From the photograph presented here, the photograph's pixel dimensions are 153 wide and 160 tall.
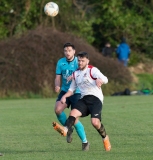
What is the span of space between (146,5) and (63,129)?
24.1 m

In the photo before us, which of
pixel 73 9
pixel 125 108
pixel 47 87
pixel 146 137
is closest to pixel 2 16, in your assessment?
pixel 73 9

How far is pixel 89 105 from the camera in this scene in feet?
32.4

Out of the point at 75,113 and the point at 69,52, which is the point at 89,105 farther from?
the point at 69,52

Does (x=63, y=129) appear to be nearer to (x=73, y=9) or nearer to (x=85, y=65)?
(x=85, y=65)

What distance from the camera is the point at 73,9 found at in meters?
31.2

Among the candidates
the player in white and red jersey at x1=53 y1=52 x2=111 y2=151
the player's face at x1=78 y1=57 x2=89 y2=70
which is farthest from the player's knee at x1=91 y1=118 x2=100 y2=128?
the player's face at x1=78 y1=57 x2=89 y2=70

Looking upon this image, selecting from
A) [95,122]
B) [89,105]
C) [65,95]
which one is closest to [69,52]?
[65,95]

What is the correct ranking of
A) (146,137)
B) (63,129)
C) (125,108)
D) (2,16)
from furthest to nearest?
(2,16) → (125,108) → (146,137) → (63,129)

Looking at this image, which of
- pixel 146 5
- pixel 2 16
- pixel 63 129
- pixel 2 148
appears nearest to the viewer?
pixel 63 129

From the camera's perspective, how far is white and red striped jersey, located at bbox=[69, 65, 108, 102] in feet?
32.2

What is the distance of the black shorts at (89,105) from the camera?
9781 millimetres

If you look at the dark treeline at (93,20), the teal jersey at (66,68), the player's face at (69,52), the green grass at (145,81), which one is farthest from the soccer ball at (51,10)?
the dark treeline at (93,20)

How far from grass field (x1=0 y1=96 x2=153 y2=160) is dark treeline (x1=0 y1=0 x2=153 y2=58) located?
461 inches

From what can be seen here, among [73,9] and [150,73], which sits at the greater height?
[73,9]
